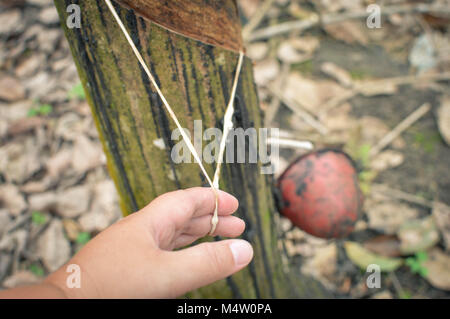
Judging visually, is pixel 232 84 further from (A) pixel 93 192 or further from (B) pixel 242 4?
(B) pixel 242 4

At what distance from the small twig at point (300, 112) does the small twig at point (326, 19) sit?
63cm

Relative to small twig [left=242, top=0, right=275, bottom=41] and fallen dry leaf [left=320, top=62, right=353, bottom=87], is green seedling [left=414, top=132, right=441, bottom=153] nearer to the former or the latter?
fallen dry leaf [left=320, top=62, right=353, bottom=87]

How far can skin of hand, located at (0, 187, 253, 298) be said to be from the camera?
647 mm

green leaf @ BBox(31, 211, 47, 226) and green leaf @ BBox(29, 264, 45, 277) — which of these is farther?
green leaf @ BBox(31, 211, 47, 226)

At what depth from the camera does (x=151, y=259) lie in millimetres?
688

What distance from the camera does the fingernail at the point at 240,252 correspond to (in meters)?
0.78

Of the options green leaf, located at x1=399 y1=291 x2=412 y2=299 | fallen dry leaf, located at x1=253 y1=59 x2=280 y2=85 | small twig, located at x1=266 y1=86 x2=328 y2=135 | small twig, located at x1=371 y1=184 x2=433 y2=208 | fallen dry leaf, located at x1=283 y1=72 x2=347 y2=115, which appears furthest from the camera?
fallen dry leaf, located at x1=253 y1=59 x2=280 y2=85

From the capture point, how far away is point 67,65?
2.54 meters

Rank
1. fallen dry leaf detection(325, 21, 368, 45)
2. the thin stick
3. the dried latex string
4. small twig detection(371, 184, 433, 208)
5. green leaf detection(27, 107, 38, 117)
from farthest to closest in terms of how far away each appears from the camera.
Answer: fallen dry leaf detection(325, 21, 368, 45) < green leaf detection(27, 107, 38, 117) < small twig detection(371, 184, 433, 208) < the thin stick < the dried latex string

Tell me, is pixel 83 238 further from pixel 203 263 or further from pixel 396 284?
pixel 396 284

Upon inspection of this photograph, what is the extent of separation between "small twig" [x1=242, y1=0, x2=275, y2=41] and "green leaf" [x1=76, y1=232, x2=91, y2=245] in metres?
2.27

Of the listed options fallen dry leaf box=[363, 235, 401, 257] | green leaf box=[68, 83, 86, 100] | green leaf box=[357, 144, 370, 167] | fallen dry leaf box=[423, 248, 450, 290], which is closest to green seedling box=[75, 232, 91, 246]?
green leaf box=[68, 83, 86, 100]

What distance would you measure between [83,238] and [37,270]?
30 centimetres

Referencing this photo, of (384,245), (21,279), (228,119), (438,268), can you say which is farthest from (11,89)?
(438,268)
